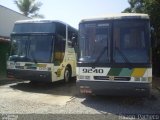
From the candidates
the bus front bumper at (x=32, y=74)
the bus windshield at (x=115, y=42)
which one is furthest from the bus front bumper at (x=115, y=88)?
the bus front bumper at (x=32, y=74)

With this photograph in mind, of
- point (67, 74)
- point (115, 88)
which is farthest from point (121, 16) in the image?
point (67, 74)

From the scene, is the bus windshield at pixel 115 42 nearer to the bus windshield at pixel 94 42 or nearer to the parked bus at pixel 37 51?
the bus windshield at pixel 94 42

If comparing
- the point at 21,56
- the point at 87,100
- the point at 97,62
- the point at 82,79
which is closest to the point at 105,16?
the point at 97,62

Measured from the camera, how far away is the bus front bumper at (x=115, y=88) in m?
9.72

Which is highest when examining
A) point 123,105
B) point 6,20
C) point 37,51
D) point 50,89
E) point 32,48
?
point 6,20

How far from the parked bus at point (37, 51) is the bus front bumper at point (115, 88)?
330cm

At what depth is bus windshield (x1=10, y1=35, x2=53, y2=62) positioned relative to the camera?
13.4 m

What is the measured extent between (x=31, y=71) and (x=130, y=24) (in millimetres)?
5336

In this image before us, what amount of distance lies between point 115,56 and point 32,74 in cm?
475

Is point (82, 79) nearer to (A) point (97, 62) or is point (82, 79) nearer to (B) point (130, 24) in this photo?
(A) point (97, 62)

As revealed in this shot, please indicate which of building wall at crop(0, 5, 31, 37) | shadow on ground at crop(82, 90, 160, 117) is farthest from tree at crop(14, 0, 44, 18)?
shadow on ground at crop(82, 90, 160, 117)

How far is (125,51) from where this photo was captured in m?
10.0

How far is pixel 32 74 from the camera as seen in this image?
13.4 metres

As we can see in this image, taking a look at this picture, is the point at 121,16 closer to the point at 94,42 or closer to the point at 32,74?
the point at 94,42
